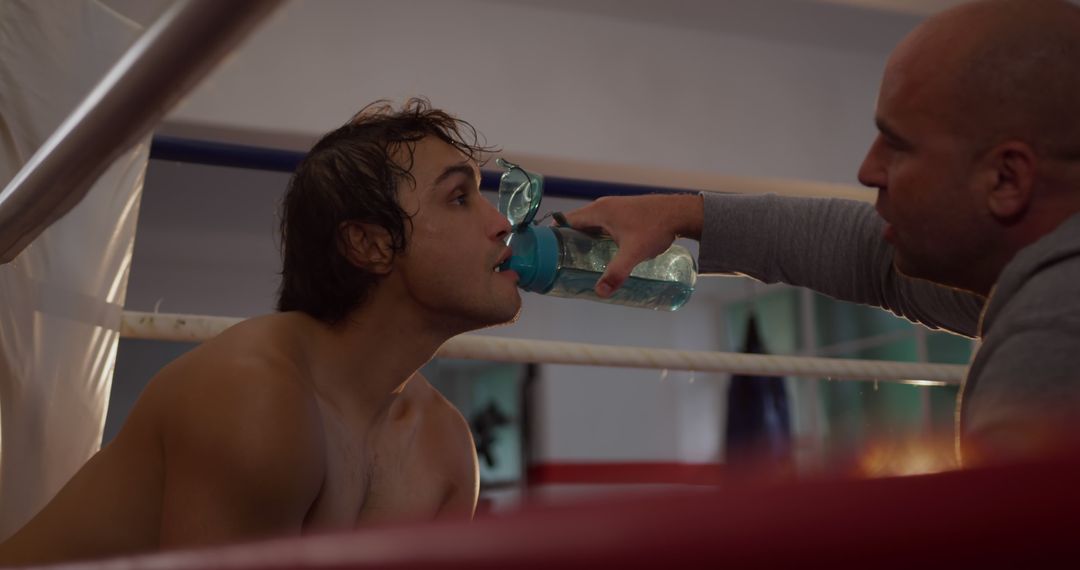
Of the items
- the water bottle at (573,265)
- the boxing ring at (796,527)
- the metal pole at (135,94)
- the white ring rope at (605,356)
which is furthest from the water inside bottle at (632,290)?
the boxing ring at (796,527)

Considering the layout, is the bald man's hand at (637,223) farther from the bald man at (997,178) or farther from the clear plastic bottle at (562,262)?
the bald man at (997,178)

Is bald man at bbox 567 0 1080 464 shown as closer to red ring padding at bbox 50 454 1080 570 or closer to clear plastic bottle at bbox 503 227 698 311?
red ring padding at bbox 50 454 1080 570

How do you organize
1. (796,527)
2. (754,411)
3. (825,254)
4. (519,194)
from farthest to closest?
1. (754,411)
2. (519,194)
3. (825,254)
4. (796,527)

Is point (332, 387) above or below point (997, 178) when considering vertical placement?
below

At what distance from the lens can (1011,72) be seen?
0.64 metres

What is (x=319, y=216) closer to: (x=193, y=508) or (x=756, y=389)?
(x=193, y=508)

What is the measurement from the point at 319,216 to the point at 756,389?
2.90m

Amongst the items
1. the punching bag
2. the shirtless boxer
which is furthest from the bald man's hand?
the punching bag

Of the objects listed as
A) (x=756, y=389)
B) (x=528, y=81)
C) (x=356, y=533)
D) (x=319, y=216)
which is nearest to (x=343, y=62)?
(x=528, y=81)

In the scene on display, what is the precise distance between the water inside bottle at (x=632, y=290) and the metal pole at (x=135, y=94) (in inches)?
23.9

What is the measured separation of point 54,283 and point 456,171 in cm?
48

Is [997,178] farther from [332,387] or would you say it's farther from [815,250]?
[332,387]

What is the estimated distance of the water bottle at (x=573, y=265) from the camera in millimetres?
1146

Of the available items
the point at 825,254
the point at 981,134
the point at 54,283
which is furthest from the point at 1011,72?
the point at 54,283
